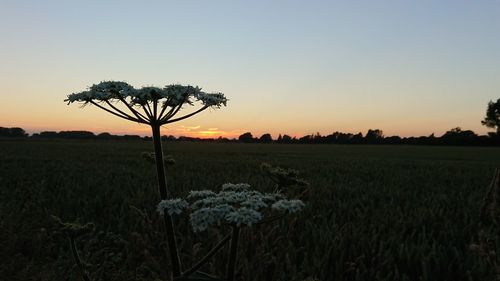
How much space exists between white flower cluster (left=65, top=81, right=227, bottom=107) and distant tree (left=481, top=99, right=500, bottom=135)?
129 m

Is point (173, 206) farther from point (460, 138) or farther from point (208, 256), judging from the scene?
point (460, 138)

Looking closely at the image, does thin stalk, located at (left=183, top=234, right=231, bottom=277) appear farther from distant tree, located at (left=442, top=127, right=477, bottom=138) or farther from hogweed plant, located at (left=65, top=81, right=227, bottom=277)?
distant tree, located at (left=442, top=127, right=477, bottom=138)

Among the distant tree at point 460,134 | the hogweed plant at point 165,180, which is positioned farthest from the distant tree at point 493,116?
the hogweed plant at point 165,180

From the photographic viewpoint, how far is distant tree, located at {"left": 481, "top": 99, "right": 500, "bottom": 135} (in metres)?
116

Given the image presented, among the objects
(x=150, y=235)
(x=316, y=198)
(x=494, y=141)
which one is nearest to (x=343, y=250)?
(x=150, y=235)

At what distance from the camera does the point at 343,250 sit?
5.04m

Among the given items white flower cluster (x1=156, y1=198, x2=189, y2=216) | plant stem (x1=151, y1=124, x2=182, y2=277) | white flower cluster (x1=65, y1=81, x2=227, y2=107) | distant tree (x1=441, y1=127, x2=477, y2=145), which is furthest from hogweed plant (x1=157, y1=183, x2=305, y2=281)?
distant tree (x1=441, y1=127, x2=477, y2=145)

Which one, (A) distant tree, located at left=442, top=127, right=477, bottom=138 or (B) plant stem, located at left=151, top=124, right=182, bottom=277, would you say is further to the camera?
(A) distant tree, located at left=442, top=127, right=477, bottom=138

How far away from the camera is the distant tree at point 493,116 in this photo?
116 metres

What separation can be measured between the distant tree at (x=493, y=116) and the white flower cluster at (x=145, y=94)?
5096 inches

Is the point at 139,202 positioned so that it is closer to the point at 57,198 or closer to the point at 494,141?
the point at 57,198

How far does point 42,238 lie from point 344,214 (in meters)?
4.68

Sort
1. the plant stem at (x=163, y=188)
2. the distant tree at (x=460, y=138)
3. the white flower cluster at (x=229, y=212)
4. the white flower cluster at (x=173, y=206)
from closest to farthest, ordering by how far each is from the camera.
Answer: the white flower cluster at (x=229, y=212) → the white flower cluster at (x=173, y=206) → the plant stem at (x=163, y=188) → the distant tree at (x=460, y=138)

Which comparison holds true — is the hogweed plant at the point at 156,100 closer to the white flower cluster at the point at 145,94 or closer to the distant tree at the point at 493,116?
the white flower cluster at the point at 145,94
